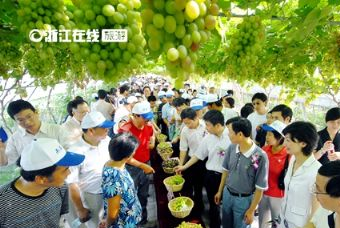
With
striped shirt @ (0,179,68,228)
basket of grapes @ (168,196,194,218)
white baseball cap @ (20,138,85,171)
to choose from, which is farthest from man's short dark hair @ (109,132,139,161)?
basket of grapes @ (168,196,194,218)

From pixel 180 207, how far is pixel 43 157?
2012 millimetres

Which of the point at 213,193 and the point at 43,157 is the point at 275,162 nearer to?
the point at 213,193

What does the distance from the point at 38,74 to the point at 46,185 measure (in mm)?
1155

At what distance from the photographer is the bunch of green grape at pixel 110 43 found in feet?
3.52

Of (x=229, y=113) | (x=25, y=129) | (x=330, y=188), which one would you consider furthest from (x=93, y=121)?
(x=229, y=113)

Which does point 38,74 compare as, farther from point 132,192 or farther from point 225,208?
point 225,208

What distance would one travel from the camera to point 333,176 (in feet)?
6.63

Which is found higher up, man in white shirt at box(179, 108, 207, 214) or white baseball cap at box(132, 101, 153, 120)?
white baseball cap at box(132, 101, 153, 120)

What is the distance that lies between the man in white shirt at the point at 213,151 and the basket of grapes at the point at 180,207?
2.02 ft

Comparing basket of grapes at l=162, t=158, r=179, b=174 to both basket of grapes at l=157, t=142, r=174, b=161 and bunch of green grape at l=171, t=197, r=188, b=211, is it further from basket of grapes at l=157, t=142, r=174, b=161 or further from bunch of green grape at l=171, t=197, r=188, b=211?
bunch of green grape at l=171, t=197, r=188, b=211

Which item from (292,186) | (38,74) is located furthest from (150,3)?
(292,186)

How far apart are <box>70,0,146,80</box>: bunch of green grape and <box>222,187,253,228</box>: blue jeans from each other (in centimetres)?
280

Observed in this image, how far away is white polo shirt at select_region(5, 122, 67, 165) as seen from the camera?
11.2ft

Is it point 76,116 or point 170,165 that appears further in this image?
point 170,165
